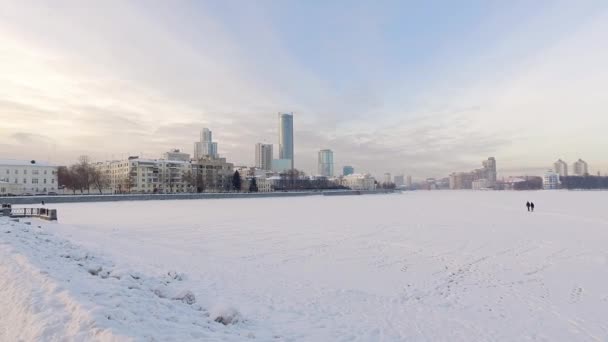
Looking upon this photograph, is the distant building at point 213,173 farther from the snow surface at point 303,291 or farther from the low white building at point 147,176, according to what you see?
the snow surface at point 303,291

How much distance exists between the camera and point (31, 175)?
112 meters

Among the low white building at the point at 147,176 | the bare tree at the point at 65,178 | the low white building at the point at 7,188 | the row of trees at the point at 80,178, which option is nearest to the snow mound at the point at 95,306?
the low white building at the point at 7,188

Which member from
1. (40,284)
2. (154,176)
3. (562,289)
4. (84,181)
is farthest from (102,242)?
(154,176)

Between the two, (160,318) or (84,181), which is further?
(84,181)

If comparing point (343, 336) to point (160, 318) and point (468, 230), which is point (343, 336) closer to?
point (160, 318)

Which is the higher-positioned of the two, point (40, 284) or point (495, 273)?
point (40, 284)

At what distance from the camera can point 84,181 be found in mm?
106125

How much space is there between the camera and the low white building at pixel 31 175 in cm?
10844

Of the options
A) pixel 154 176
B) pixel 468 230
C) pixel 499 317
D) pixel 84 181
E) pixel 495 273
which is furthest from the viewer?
pixel 154 176

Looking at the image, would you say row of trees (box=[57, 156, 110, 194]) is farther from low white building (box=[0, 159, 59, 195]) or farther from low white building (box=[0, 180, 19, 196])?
low white building (box=[0, 180, 19, 196])

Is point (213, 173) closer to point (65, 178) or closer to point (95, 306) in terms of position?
point (65, 178)

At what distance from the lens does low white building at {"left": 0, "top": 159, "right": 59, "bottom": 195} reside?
108438 mm

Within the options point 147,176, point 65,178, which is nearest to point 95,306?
point 65,178

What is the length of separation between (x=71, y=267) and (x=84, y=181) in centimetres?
11033
